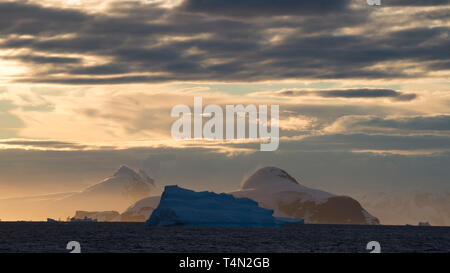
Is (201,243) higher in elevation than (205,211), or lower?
lower

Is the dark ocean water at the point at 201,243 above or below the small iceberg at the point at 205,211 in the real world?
below

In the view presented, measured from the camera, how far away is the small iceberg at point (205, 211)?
543 ft

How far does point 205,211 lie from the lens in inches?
6594

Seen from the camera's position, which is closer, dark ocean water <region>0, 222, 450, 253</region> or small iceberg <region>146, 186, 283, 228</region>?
dark ocean water <region>0, 222, 450, 253</region>

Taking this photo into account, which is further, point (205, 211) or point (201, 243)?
point (205, 211)

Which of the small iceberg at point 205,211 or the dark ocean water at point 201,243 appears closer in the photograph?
the dark ocean water at point 201,243

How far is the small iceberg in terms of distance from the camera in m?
166

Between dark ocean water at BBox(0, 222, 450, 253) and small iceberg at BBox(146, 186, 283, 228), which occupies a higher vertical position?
small iceberg at BBox(146, 186, 283, 228)
